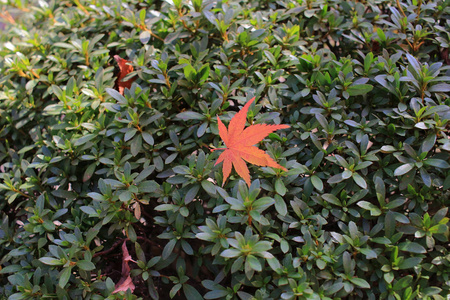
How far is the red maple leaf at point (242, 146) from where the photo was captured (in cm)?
158

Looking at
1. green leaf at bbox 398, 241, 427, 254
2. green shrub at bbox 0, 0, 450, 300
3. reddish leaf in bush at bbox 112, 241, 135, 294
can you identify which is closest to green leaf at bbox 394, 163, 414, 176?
green shrub at bbox 0, 0, 450, 300

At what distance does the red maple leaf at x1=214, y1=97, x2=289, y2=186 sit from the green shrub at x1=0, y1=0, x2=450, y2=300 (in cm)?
9

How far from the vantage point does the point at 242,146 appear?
5.27 ft

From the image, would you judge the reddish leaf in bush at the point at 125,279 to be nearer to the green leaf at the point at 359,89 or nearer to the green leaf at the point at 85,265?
the green leaf at the point at 85,265

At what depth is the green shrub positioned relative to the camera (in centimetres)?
162

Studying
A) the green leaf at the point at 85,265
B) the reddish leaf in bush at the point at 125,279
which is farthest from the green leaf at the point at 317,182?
the green leaf at the point at 85,265

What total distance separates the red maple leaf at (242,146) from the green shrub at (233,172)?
3.6 inches

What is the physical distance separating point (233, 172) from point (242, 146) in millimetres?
222

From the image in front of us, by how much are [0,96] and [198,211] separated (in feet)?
5.02

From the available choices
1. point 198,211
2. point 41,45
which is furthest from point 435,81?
point 41,45

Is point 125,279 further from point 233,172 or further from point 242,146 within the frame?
point 242,146

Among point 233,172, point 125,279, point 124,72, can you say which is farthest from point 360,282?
point 124,72

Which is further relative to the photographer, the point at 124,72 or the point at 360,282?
the point at 124,72

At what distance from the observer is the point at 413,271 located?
1.67 m
